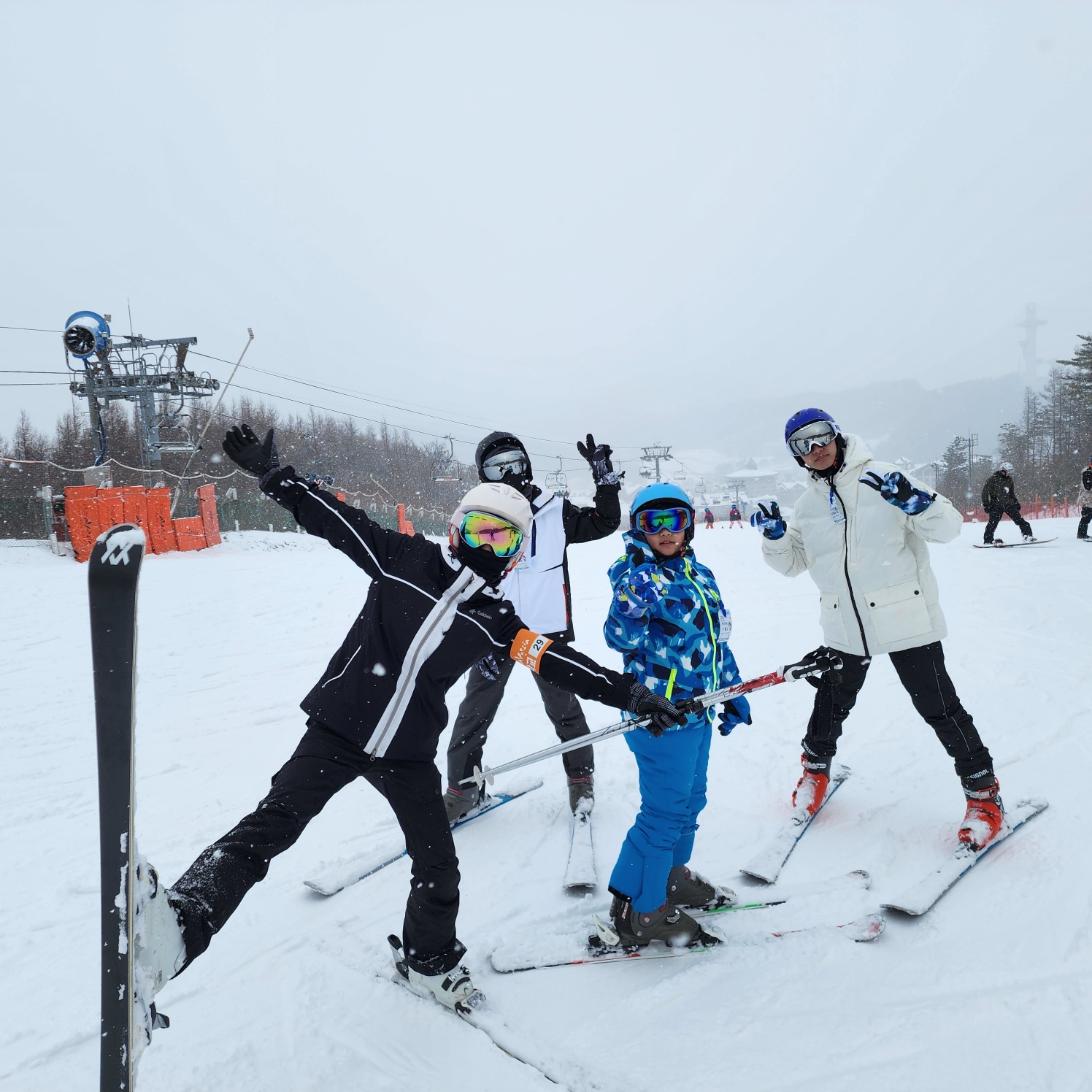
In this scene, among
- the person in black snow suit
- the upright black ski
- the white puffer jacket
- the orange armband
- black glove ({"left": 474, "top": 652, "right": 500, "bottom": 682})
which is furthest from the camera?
black glove ({"left": 474, "top": 652, "right": 500, "bottom": 682})

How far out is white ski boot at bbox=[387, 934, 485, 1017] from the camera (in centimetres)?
220

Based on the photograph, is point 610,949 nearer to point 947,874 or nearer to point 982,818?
point 947,874

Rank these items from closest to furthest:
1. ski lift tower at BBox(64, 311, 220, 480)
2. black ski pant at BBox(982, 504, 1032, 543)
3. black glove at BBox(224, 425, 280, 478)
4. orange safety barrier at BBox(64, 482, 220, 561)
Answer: black glove at BBox(224, 425, 280, 478), black ski pant at BBox(982, 504, 1032, 543), orange safety barrier at BBox(64, 482, 220, 561), ski lift tower at BBox(64, 311, 220, 480)

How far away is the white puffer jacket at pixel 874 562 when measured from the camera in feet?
10.1

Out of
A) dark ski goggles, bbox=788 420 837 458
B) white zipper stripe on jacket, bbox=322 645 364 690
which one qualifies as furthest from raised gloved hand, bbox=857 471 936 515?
white zipper stripe on jacket, bbox=322 645 364 690

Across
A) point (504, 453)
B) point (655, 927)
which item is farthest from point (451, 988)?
point (504, 453)

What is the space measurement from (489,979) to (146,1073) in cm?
107

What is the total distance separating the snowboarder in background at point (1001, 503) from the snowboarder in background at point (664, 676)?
13.4 metres

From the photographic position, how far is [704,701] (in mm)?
2396

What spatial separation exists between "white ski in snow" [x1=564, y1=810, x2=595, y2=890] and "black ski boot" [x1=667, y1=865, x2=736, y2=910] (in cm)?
38

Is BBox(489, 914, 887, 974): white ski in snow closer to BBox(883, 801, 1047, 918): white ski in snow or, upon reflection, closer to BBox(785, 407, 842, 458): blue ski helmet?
BBox(883, 801, 1047, 918): white ski in snow

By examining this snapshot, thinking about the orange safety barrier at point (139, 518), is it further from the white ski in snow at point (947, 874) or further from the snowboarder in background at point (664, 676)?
the white ski in snow at point (947, 874)

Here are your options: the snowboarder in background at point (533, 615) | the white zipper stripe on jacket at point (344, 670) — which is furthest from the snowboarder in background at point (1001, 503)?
the white zipper stripe on jacket at point (344, 670)

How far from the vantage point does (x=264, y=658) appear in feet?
24.0
